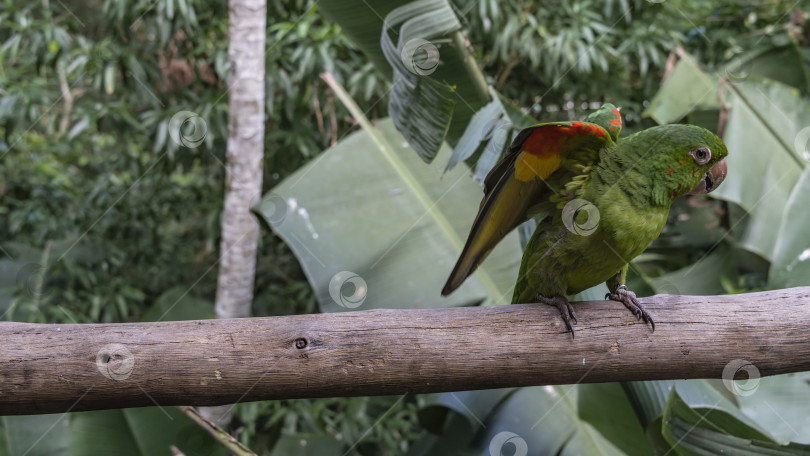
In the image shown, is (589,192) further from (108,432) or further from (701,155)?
(108,432)

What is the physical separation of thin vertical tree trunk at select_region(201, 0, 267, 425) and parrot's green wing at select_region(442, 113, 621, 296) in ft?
4.51

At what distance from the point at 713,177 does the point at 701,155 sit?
7 centimetres

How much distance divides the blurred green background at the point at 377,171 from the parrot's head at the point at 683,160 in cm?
46

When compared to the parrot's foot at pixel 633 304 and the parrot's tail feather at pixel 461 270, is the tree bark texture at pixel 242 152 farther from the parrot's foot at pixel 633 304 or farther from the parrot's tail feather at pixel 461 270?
the parrot's foot at pixel 633 304

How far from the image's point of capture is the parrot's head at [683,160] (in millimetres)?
1325

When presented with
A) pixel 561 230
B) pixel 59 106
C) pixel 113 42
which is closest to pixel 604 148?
pixel 561 230

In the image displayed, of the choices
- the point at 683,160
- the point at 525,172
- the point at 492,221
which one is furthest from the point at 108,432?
the point at 683,160

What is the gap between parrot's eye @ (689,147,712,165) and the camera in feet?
4.33

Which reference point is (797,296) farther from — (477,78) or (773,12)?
(773,12)

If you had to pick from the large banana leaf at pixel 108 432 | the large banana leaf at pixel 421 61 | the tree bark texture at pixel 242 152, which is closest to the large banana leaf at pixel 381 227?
the tree bark texture at pixel 242 152

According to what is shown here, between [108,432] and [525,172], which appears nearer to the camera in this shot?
[525,172]

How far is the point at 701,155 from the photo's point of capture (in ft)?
4.36

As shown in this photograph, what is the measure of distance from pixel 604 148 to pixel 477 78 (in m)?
0.75

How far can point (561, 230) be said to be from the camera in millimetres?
1438
